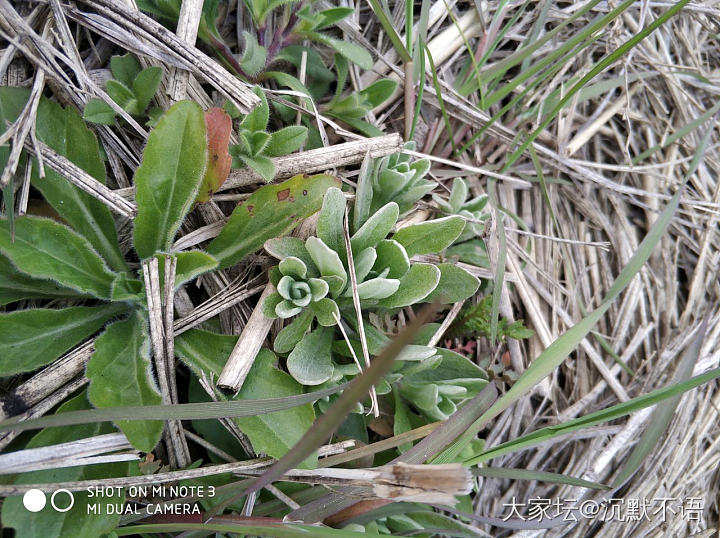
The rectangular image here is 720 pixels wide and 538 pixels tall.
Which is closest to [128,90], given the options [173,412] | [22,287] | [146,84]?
[146,84]

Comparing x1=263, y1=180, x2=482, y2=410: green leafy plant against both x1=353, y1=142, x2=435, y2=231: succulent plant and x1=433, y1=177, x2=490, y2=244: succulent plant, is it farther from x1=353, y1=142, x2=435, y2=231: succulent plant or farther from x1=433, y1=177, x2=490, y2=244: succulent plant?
x1=433, y1=177, x2=490, y2=244: succulent plant

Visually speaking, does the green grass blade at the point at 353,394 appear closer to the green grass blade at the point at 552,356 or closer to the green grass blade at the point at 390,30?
the green grass blade at the point at 552,356

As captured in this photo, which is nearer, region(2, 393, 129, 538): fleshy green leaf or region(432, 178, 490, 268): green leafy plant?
region(2, 393, 129, 538): fleshy green leaf

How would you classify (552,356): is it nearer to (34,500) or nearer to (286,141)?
(286,141)

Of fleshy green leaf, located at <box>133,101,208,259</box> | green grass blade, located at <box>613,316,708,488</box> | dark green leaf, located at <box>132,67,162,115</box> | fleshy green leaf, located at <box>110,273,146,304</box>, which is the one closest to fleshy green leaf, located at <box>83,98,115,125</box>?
dark green leaf, located at <box>132,67,162,115</box>

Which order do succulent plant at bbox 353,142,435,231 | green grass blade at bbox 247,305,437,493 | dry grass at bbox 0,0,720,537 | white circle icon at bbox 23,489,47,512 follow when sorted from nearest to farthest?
1. green grass blade at bbox 247,305,437,493
2. white circle icon at bbox 23,489,47,512
3. succulent plant at bbox 353,142,435,231
4. dry grass at bbox 0,0,720,537

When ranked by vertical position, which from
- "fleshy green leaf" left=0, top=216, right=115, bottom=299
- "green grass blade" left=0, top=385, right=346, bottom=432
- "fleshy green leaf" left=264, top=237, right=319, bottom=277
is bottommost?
"green grass blade" left=0, top=385, right=346, bottom=432

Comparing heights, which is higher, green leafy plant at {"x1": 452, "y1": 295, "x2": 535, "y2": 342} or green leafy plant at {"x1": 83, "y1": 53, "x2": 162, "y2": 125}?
green leafy plant at {"x1": 83, "y1": 53, "x2": 162, "y2": 125}
